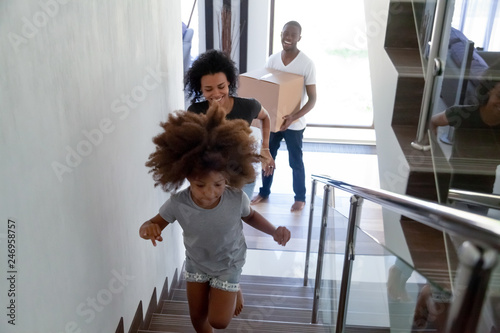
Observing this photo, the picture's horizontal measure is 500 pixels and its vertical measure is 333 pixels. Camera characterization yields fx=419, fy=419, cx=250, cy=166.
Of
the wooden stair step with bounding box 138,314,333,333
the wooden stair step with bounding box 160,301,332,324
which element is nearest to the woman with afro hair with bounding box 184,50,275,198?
the wooden stair step with bounding box 138,314,333,333

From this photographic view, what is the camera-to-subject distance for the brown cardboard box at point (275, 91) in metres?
3.75

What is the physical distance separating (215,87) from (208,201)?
2.87 ft

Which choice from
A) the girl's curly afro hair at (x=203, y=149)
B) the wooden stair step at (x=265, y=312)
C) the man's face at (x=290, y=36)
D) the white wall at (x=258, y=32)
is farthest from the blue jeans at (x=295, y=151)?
the girl's curly afro hair at (x=203, y=149)

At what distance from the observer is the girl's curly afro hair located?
5.17ft

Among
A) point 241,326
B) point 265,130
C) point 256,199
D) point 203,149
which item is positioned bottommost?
point 256,199

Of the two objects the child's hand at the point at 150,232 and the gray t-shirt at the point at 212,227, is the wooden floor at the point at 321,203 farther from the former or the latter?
the child's hand at the point at 150,232

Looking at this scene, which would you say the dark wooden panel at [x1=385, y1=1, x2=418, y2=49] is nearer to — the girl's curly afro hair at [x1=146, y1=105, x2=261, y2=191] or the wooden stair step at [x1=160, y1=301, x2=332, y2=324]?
the girl's curly afro hair at [x1=146, y1=105, x2=261, y2=191]

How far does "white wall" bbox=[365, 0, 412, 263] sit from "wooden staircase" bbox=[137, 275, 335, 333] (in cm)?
68

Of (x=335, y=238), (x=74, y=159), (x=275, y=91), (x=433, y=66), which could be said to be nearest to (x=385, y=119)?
(x=433, y=66)

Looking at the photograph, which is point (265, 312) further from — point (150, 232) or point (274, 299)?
point (150, 232)

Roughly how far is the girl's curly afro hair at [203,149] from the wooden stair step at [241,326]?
3.30ft

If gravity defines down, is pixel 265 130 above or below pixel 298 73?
below

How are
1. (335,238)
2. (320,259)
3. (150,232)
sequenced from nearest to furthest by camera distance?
(150,232) < (335,238) < (320,259)

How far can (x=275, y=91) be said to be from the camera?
3729mm
